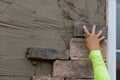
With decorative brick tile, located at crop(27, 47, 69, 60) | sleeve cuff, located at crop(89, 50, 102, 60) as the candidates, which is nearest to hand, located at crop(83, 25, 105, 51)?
sleeve cuff, located at crop(89, 50, 102, 60)

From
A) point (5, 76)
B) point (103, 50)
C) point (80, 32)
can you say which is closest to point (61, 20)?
point (80, 32)

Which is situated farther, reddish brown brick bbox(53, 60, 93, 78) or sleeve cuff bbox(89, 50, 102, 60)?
reddish brown brick bbox(53, 60, 93, 78)

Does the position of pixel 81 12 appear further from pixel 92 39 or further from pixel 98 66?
pixel 98 66

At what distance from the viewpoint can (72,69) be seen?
240 centimetres

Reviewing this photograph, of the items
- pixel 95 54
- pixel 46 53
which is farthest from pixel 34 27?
pixel 95 54

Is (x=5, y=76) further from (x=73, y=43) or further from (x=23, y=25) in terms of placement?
(x=73, y=43)

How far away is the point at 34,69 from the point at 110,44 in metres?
0.60

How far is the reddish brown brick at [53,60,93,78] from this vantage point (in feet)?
7.81

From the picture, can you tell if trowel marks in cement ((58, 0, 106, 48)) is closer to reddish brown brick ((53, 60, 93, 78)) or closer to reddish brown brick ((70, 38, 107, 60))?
reddish brown brick ((70, 38, 107, 60))

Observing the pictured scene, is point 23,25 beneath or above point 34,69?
above

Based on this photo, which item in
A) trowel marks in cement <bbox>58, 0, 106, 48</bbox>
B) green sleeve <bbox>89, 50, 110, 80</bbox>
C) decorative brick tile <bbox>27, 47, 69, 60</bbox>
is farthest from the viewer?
trowel marks in cement <bbox>58, 0, 106, 48</bbox>

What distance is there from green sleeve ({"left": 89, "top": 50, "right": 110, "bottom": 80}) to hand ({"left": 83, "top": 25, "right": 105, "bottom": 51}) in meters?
0.04

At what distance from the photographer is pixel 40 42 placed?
240 cm

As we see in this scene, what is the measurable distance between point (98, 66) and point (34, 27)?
526mm
